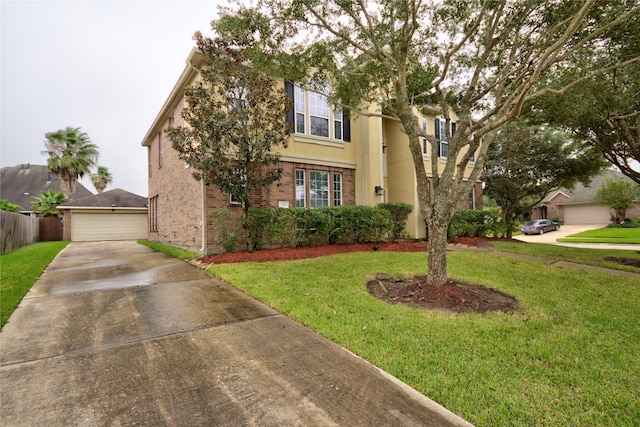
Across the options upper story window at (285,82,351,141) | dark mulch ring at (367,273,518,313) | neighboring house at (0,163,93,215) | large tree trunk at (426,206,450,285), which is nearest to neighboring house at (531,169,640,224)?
upper story window at (285,82,351,141)

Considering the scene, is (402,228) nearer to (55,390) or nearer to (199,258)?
(199,258)

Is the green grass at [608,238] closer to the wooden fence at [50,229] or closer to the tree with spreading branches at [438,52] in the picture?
the tree with spreading branches at [438,52]

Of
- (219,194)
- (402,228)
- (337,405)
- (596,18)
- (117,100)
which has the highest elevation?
(117,100)

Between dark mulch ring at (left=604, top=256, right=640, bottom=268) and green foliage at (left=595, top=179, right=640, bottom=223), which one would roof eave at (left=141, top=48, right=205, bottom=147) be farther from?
green foliage at (left=595, top=179, right=640, bottom=223)

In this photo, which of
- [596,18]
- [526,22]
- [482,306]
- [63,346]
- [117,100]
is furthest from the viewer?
[117,100]

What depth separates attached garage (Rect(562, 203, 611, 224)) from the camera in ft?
112

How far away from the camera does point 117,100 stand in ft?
91.0

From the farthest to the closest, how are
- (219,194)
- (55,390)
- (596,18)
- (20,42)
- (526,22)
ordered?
(20,42)
(219,194)
(526,22)
(596,18)
(55,390)

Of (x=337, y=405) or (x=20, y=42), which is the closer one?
(x=337, y=405)

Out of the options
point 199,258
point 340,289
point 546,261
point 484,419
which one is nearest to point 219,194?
point 199,258

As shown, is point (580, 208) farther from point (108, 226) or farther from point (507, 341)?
point (108, 226)

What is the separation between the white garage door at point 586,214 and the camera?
34.1 meters

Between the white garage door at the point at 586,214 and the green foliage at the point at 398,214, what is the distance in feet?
116

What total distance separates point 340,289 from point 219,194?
20.3 feet
